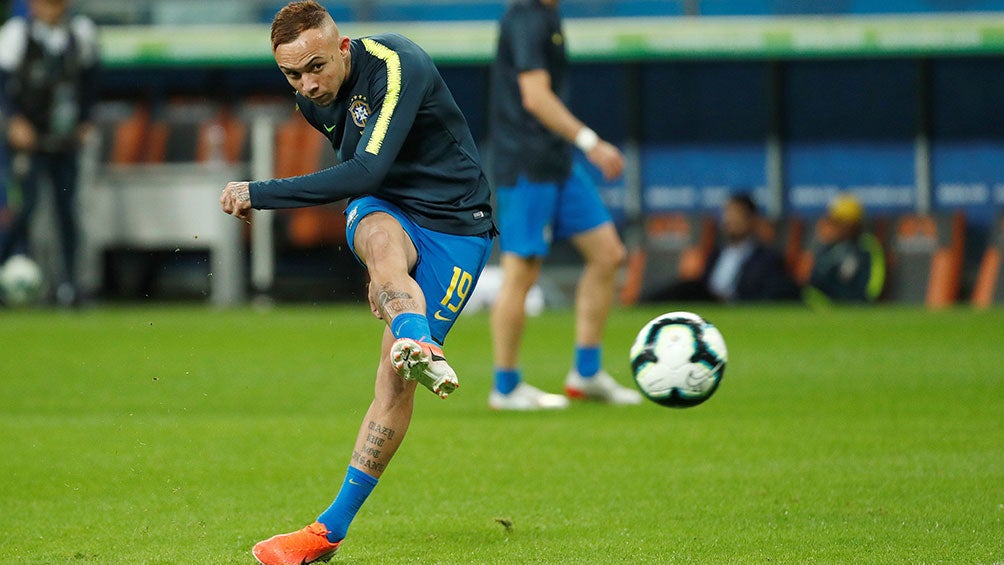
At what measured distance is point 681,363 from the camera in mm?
6824

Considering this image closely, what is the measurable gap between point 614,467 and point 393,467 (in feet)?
3.36

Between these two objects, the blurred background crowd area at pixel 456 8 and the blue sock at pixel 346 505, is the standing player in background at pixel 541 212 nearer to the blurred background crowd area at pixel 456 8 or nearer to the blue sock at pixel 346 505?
the blue sock at pixel 346 505

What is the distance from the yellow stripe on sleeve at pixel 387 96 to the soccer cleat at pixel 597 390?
4537 millimetres

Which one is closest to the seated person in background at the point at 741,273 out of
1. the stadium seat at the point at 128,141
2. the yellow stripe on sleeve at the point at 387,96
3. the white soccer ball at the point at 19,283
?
the white soccer ball at the point at 19,283

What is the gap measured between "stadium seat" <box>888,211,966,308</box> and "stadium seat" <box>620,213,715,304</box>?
7.65 feet

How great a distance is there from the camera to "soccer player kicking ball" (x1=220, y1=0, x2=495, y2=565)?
5.05 metres

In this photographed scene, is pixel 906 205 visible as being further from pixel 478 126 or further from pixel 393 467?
pixel 393 467

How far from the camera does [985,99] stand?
70.4 feet

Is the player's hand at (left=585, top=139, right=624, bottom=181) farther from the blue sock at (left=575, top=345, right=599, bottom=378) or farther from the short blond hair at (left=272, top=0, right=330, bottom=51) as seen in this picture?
the short blond hair at (left=272, top=0, right=330, bottom=51)

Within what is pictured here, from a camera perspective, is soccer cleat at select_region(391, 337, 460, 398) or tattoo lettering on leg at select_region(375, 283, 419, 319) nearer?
soccer cleat at select_region(391, 337, 460, 398)

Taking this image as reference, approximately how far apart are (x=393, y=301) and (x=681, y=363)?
210 centimetres

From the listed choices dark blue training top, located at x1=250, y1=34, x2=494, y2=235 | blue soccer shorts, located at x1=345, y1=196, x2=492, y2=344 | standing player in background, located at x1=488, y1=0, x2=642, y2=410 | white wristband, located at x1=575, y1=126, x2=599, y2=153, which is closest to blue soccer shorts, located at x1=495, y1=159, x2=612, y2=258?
standing player in background, located at x1=488, y1=0, x2=642, y2=410

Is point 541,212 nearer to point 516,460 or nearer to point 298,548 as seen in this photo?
point 516,460

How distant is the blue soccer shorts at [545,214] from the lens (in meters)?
9.38
